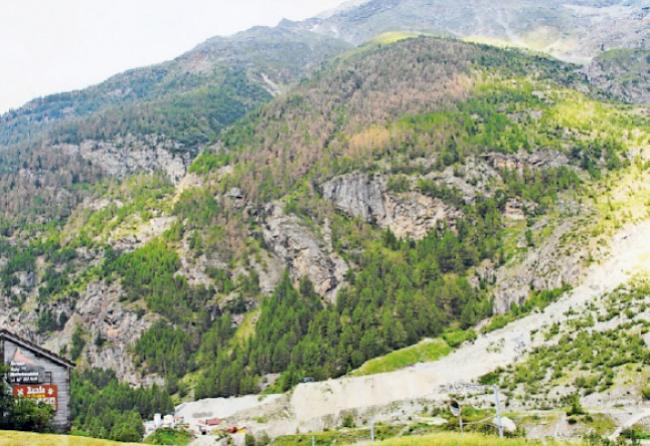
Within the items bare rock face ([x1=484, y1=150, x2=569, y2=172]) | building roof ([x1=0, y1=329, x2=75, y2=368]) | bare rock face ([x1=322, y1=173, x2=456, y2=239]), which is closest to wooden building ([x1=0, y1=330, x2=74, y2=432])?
building roof ([x1=0, y1=329, x2=75, y2=368])

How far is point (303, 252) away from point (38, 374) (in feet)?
347

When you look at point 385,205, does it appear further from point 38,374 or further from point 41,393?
point 41,393

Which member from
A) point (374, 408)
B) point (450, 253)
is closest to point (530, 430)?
point (374, 408)

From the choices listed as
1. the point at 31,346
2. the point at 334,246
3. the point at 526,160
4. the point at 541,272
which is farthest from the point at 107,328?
the point at 31,346

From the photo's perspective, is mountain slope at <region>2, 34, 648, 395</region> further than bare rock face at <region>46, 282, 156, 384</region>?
No

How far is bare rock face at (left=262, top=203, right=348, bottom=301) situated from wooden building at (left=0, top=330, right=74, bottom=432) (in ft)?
316

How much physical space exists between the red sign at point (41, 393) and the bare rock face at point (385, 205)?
359ft

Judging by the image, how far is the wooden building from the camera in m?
53.1

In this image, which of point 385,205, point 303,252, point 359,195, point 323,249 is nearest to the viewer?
point 323,249

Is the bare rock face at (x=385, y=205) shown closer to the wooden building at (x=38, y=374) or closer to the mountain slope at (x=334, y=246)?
the mountain slope at (x=334, y=246)

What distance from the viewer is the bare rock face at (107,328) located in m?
145

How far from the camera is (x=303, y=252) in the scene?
158 metres

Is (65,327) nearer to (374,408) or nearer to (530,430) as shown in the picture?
(374,408)

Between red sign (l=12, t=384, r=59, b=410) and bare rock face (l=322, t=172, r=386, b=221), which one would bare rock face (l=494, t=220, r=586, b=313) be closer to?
bare rock face (l=322, t=172, r=386, b=221)
